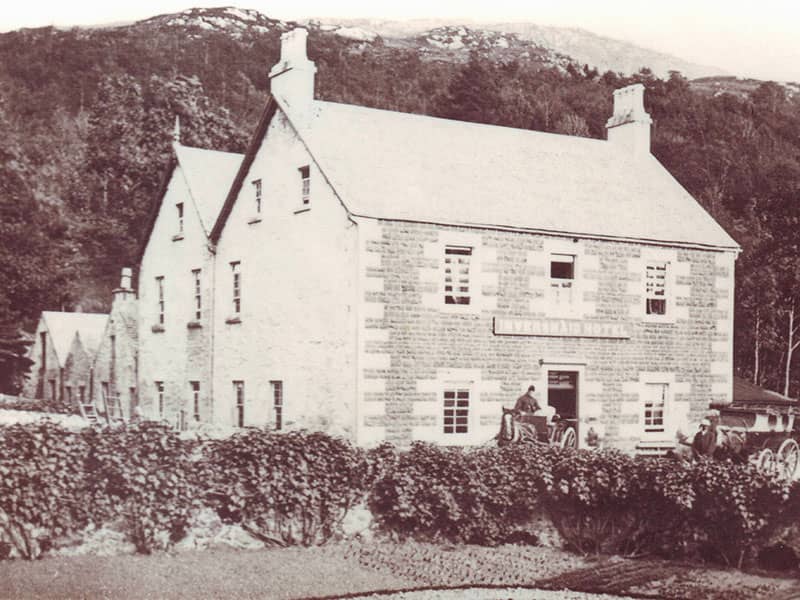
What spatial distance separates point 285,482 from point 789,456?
29.6ft

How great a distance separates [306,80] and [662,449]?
10.9 m

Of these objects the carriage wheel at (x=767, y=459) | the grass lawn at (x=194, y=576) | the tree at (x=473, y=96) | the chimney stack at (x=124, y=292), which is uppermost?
the tree at (x=473, y=96)

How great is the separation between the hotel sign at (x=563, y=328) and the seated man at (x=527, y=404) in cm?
137

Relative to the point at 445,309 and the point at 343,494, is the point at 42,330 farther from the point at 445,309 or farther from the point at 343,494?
the point at 343,494

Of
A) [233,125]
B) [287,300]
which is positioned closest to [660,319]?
[287,300]

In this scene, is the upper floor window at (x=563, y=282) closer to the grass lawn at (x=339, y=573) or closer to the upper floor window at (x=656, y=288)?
the upper floor window at (x=656, y=288)

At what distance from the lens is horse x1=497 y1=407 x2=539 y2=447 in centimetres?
1870

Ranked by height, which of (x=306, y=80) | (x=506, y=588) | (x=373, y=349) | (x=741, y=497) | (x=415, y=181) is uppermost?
(x=306, y=80)

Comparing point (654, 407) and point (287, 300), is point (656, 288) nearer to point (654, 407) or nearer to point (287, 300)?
point (654, 407)

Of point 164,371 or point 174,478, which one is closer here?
point 174,478

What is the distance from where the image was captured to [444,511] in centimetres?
1409

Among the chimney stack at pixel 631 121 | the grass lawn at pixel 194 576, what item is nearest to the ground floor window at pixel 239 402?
the grass lawn at pixel 194 576

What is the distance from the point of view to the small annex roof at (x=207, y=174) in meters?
25.9

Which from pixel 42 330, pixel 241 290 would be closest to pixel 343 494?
pixel 241 290
